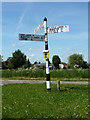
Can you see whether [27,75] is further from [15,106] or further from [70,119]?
[70,119]

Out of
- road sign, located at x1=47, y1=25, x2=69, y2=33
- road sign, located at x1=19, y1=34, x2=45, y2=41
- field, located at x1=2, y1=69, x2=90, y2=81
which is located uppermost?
road sign, located at x1=47, y1=25, x2=69, y2=33

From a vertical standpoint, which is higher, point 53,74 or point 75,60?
point 75,60

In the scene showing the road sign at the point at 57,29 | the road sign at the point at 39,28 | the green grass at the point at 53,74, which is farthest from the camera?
the green grass at the point at 53,74

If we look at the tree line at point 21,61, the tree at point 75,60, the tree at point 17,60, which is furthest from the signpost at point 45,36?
the tree at point 75,60

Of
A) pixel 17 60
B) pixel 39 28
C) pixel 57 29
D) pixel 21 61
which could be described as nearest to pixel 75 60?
pixel 21 61

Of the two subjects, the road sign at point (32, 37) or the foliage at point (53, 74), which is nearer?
the road sign at point (32, 37)

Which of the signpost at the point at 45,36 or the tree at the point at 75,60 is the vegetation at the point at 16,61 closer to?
the tree at the point at 75,60

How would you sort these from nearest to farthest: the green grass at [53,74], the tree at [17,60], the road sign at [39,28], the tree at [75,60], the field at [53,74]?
the road sign at [39,28] < the field at [53,74] < the green grass at [53,74] < the tree at [17,60] < the tree at [75,60]

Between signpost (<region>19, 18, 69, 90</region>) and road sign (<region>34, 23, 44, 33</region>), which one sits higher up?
road sign (<region>34, 23, 44, 33</region>)

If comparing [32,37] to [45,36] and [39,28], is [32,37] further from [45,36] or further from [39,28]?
[39,28]

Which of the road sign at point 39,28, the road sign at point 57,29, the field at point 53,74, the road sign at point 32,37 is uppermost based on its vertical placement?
the road sign at point 39,28

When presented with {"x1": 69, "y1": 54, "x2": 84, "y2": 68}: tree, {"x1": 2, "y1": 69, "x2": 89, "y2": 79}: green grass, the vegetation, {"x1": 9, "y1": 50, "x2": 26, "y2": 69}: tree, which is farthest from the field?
{"x1": 69, "y1": 54, "x2": 84, "y2": 68}: tree

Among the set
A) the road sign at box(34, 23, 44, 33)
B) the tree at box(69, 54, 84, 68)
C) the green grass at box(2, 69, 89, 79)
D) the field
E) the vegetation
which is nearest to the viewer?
the road sign at box(34, 23, 44, 33)

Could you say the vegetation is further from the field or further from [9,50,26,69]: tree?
the field
